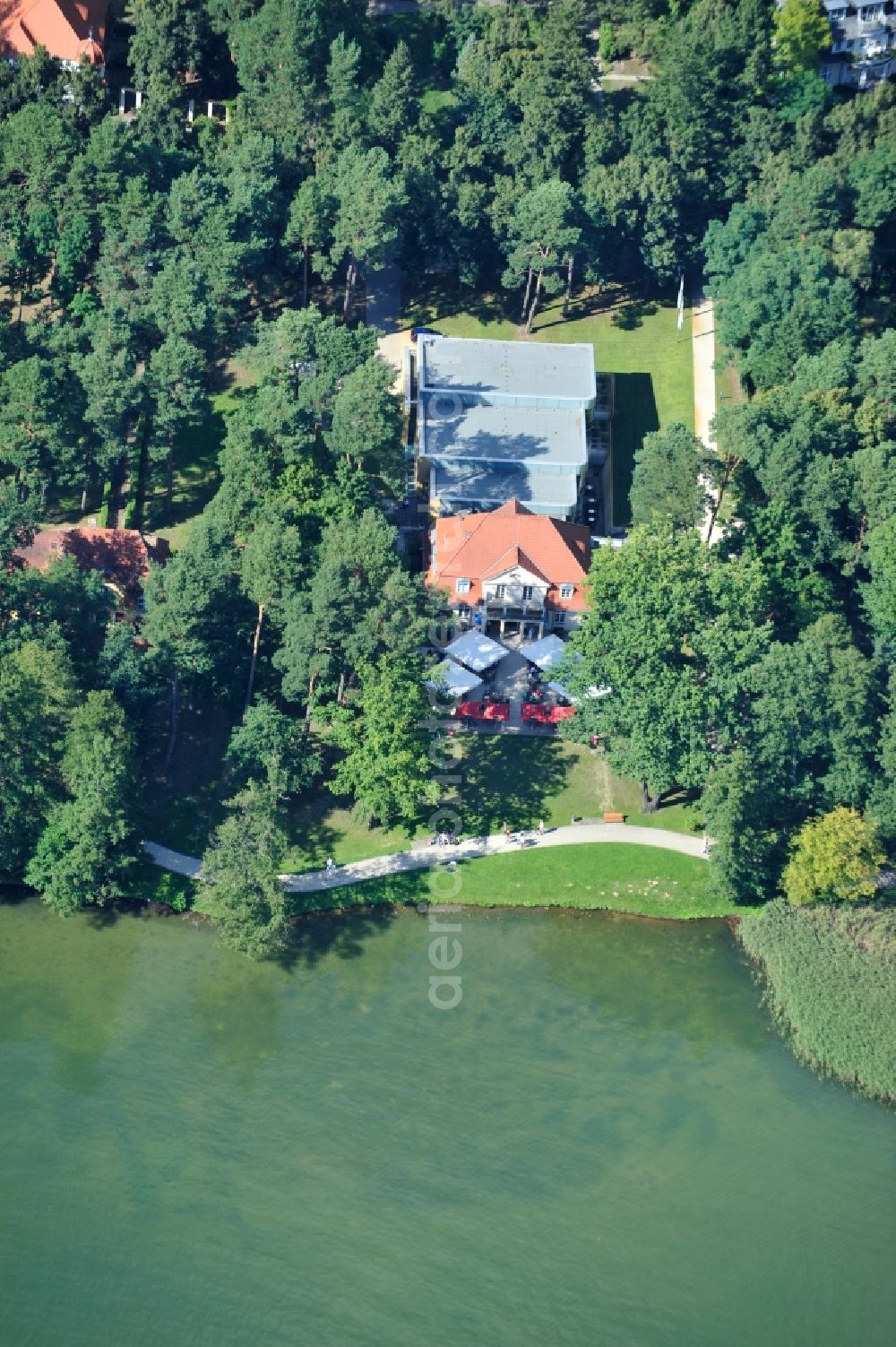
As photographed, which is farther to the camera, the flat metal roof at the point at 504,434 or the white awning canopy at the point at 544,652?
the flat metal roof at the point at 504,434

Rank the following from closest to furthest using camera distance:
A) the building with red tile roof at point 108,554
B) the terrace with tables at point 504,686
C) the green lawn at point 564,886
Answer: the green lawn at point 564,886 < the terrace with tables at point 504,686 < the building with red tile roof at point 108,554

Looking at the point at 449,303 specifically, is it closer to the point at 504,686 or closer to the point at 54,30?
the point at 54,30

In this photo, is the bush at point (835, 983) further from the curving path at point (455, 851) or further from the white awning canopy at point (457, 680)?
the white awning canopy at point (457, 680)

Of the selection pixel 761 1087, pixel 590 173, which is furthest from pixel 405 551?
pixel 761 1087

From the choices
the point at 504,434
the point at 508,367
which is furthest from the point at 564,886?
the point at 508,367

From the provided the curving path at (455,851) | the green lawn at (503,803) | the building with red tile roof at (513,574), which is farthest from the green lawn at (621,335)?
the curving path at (455,851)

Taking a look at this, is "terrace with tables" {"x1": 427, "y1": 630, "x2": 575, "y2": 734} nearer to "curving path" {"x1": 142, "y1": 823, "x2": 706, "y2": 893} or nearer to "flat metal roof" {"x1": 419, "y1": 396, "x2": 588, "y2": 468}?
"curving path" {"x1": 142, "y1": 823, "x2": 706, "y2": 893}
